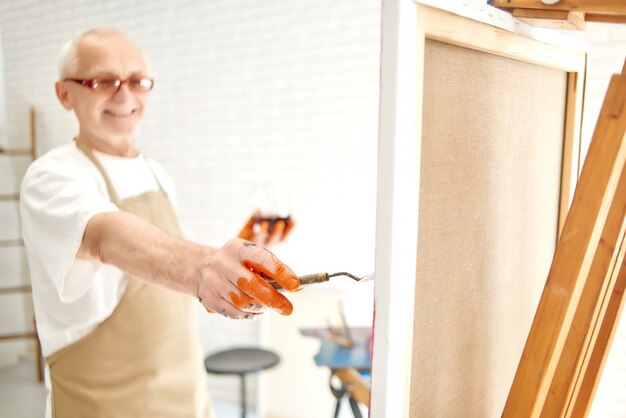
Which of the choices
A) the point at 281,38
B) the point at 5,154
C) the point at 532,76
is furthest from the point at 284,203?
the point at 5,154

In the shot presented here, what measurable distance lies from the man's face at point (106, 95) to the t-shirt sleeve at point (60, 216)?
263 mm

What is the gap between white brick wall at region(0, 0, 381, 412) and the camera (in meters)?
2.78

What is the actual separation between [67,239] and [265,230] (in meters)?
0.58

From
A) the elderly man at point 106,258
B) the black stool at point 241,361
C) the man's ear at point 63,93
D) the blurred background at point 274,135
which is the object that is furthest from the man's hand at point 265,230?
the black stool at point 241,361

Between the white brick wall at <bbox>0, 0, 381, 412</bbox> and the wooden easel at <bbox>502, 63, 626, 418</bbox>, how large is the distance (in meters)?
2.00

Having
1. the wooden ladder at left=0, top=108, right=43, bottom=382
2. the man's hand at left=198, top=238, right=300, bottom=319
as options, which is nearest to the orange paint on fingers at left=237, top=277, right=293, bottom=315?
the man's hand at left=198, top=238, right=300, bottom=319

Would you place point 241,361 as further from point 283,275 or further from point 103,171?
point 283,275

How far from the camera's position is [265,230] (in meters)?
1.51

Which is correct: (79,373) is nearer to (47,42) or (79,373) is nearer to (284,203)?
(284,203)

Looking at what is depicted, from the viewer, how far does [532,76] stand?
2.73 ft

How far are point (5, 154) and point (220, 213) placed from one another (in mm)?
1788

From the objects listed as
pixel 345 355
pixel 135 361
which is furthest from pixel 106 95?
pixel 345 355

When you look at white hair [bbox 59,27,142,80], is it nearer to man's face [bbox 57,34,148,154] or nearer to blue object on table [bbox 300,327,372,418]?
man's face [bbox 57,34,148,154]

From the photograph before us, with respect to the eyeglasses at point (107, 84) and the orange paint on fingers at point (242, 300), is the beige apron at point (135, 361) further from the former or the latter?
the orange paint on fingers at point (242, 300)
